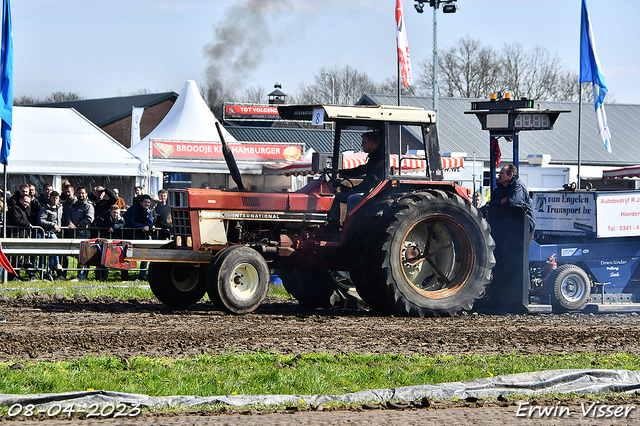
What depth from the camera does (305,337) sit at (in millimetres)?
Answer: 7578

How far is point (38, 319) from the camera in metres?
8.60

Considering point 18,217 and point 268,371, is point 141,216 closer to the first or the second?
point 18,217

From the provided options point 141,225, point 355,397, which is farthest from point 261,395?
point 141,225

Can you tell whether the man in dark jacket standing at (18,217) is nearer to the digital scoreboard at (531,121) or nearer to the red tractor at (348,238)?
the red tractor at (348,238)

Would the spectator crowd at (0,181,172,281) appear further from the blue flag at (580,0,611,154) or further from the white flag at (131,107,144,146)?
the white flag at (131,107,144,146)

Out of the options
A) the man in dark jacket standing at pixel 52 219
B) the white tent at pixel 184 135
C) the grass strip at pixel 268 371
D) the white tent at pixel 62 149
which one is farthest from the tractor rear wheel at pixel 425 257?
the white tent at pixel 62 149

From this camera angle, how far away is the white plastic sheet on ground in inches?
187

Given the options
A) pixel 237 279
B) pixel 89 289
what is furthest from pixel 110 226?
pixel 237 279

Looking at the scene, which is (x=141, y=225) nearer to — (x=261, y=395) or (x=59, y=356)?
(x=59, y=356)

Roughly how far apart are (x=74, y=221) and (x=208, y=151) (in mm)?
6786

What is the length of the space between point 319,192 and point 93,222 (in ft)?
22.6

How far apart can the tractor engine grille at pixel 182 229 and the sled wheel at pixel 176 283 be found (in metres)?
0.35

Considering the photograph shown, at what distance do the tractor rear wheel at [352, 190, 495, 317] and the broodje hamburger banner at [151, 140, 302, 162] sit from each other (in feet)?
36.1

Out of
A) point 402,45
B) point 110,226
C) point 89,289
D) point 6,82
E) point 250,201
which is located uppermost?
point 402,45
